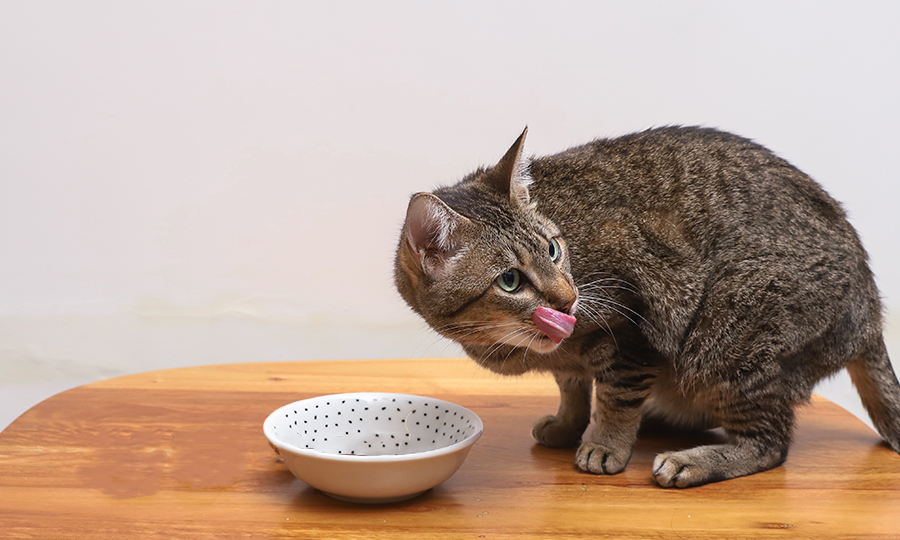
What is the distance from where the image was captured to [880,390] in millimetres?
1476

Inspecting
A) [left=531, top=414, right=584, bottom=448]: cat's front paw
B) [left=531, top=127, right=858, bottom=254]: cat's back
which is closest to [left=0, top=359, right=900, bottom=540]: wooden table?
[left=531, top=414, right=584, bottom=448]: cat's front paw

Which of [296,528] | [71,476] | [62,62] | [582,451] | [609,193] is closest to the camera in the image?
[296,528]

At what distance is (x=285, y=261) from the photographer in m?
2.46

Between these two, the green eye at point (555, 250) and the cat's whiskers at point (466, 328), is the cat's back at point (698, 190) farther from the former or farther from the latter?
the cat's whiskers at point (466, 328)

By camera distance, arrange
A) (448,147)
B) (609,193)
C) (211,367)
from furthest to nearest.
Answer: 1. (448,147)
2. (211,367)
3. (609,193)

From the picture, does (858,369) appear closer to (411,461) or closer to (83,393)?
(411,461)

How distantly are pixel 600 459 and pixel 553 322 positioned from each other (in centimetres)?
31

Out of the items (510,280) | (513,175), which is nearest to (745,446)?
(510,280)

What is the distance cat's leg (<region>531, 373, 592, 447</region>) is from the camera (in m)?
1.47

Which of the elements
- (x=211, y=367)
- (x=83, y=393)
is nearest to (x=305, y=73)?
(x=211, y=367)

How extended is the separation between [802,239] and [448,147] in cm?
127

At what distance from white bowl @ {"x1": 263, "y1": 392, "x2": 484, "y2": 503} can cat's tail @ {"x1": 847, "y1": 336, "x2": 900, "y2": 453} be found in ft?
2.80

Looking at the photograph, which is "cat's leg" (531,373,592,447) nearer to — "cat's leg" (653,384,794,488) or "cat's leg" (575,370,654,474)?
"cat's leg" (575,370,654,474)

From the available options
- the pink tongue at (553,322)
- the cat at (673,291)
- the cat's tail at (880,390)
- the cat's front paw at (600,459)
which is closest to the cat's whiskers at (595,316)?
the cat at (673,291)
